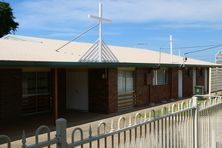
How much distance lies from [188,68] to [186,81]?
3.70ft

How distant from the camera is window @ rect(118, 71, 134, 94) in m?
19.2

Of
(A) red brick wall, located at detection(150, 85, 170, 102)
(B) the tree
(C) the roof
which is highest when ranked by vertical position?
(B) the tree

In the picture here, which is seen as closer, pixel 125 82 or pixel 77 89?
pixel 77 89

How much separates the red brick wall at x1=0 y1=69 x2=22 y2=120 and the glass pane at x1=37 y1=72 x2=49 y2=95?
155cm

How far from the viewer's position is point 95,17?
19.0m

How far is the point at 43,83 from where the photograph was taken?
1761cm

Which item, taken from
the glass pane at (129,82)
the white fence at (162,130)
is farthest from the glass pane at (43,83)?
the white fence at (162,130)

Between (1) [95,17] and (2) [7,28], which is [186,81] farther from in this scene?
(2) [7,28]

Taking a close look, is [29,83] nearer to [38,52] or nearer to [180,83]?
[38,52]

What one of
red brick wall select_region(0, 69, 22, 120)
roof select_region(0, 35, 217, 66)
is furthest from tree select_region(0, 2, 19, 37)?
red brick wall select_region(0, 69, 22, 120)

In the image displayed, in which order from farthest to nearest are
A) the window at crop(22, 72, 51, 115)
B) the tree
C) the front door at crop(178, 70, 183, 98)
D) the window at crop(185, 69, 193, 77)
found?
the tree, the window at crop(185, 69, 193, 77), the front door at crop(178, 70, 183, 98), the window at crop(22, 72, 51, 115)

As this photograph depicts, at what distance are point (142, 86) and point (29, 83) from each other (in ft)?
24.8

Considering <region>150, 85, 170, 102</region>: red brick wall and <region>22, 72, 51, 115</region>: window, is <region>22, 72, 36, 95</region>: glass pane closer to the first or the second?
<region>22, 72, 51, 115</region>: window

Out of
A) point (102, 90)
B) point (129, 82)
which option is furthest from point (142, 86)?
point (102, 90)
